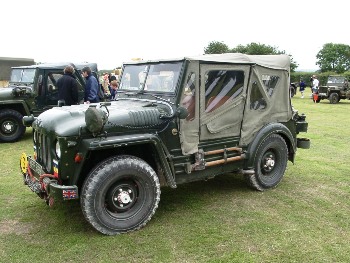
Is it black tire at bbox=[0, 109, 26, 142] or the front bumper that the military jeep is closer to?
black tire at bbox=[0, 109, 26, 142]

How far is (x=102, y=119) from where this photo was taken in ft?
12.7

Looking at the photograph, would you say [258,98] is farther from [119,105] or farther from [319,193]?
[119,105]

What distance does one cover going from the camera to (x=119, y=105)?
193 inches

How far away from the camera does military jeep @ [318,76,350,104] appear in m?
21.7

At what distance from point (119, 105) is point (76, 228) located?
1.61 metres

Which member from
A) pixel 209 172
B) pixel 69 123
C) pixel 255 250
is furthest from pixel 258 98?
pixel 69 123

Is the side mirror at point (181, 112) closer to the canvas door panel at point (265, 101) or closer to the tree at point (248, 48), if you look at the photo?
the canvas door panel at point (265, 101)

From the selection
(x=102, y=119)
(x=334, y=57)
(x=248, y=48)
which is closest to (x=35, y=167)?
(x=102, y=119)

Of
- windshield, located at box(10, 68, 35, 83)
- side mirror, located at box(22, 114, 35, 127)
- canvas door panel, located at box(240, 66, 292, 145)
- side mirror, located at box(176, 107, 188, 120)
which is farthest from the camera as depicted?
windshield, located at box(10, 68, 35, 83)

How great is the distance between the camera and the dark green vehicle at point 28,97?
948cm

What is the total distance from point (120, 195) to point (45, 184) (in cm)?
80

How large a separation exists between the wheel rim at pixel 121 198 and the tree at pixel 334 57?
68702 millimetres

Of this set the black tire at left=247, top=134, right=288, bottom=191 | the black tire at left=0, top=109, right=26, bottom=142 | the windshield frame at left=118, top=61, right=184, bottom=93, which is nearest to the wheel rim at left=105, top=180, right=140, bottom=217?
the windshield frame at left=118, top=61, right=184, bottom=93

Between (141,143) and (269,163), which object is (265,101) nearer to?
(269,163)
